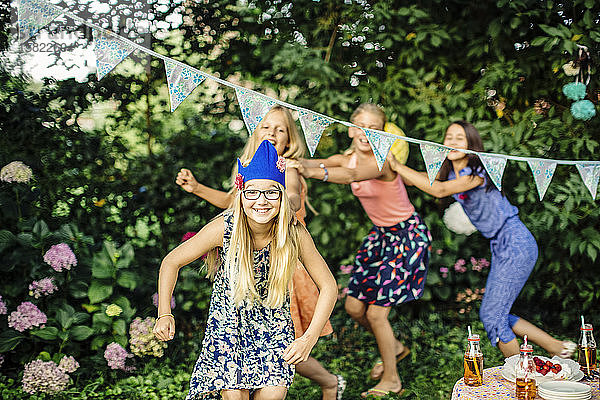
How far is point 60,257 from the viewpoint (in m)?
4.49

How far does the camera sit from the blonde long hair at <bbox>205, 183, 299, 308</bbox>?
3018 mm

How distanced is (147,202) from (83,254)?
1.95ft

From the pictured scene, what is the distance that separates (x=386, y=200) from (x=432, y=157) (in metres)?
0.53

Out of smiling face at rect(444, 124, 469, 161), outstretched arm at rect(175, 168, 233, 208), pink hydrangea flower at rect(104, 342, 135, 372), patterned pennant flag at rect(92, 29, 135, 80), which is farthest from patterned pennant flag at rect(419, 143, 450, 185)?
pink hydrangea flower at rect(104, 342, 135, 372)

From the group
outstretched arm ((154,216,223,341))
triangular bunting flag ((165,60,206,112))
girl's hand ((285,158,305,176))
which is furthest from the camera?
girl's hand ((285,158,305,176))

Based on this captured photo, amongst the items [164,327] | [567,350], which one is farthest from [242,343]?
[567,350]

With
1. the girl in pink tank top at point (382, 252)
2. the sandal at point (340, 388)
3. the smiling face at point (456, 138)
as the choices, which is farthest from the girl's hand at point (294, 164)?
the sandal at point (340, 388)

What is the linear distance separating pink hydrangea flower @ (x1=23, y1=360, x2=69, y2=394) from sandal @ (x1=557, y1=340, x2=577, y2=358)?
3.39 metres

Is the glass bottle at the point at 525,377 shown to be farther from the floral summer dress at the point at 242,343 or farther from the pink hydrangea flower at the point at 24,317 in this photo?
the pink hydrangea flower at the point at 24,317

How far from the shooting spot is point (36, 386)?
438cm

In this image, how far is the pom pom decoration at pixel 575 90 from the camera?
5.01 m

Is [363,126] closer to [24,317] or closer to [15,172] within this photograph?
[15,172]

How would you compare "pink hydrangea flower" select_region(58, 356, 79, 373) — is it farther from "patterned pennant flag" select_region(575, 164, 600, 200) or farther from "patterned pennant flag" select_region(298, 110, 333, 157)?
"patterned pennant flag" select_region(575, 164, 600, 200)

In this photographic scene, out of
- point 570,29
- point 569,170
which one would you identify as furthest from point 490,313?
point 570,29
